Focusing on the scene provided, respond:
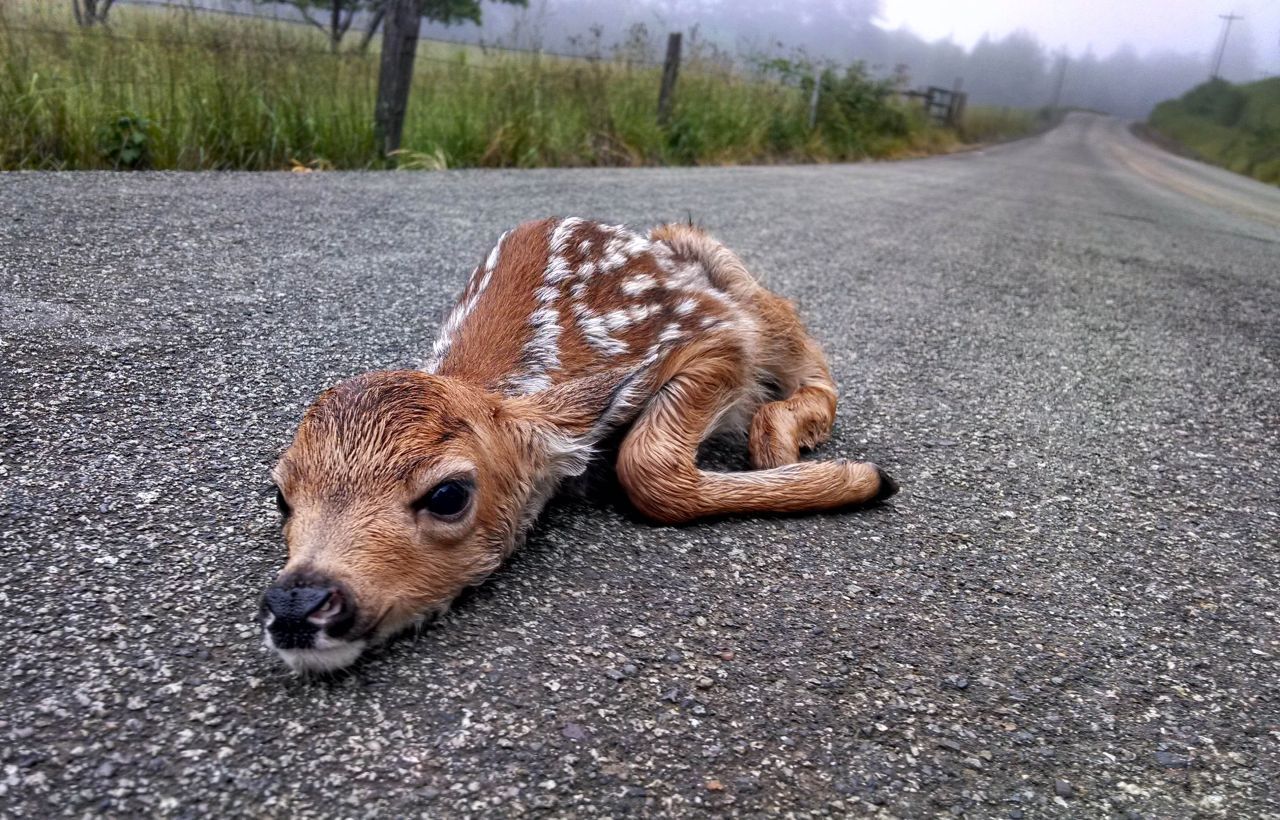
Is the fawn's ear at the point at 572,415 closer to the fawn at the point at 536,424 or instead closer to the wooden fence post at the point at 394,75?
the fawn at the point at 536,424

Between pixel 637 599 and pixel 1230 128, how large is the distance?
40.3 m

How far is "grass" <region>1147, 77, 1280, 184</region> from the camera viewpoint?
27.1 metres

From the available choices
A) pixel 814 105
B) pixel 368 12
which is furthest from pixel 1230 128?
pixel 368 12

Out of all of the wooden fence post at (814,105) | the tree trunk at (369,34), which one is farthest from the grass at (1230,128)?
the tree trunk at (369,34)

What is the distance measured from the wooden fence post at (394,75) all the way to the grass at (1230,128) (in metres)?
22.3

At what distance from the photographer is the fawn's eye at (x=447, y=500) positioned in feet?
7.88

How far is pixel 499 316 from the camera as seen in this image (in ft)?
10.8

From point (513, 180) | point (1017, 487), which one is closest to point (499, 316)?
point (1017, 487)

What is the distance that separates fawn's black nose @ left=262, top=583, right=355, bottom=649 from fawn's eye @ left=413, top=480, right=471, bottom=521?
1.25 ft

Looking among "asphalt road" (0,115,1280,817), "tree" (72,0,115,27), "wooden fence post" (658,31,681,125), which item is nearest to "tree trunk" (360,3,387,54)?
"tree" (72,0,115,27)

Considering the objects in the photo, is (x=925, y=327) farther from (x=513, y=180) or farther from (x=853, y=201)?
(x=853, y=201)

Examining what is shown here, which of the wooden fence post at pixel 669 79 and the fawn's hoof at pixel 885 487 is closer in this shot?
the fawn's hoof at pixel 885 487

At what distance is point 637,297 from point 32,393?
80.8 inches

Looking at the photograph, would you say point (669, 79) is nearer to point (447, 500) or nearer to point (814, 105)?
point (814, 105)
